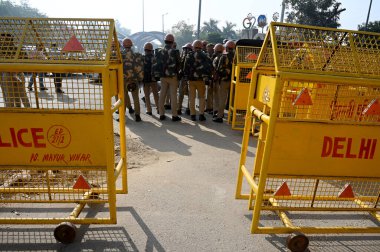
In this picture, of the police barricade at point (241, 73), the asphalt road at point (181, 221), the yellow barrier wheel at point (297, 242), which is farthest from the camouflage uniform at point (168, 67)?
the yellow barrier wheel at point (297, 242)

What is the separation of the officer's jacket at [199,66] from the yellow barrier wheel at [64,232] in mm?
5380

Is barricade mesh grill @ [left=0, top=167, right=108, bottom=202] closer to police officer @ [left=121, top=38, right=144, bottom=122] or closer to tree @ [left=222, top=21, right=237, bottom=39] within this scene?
police officer @ [left=121, top=38, right=144, bottom=122]

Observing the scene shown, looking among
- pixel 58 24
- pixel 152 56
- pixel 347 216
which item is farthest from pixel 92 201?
pixel 152 56

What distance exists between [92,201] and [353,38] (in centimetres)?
321

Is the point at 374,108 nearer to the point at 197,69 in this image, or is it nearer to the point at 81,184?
the point at 81,184

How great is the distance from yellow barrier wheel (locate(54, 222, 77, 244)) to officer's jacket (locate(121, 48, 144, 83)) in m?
5.42

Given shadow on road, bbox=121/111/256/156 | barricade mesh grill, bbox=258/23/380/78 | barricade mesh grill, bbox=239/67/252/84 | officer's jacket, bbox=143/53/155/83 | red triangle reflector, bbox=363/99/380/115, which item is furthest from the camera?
officer's jacket, bbox=143/53/155/83

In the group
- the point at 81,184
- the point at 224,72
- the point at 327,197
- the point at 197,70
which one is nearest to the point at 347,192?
the point at 327,197

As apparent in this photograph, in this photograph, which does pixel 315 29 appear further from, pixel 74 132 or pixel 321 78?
pixel 74 132

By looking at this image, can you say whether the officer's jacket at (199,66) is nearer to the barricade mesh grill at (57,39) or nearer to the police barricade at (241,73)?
the police barricade at (241,73)

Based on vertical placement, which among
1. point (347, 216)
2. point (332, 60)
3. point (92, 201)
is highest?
point (332, 60)

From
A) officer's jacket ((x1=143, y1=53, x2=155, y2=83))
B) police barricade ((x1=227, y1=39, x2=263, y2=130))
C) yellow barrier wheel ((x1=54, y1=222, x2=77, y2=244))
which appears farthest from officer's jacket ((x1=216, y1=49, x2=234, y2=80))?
yellow barrier wheel ((x1=54, y1=222, x2=77, y2=244))

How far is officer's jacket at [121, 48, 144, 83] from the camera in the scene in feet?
24.4

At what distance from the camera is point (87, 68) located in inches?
92.8
